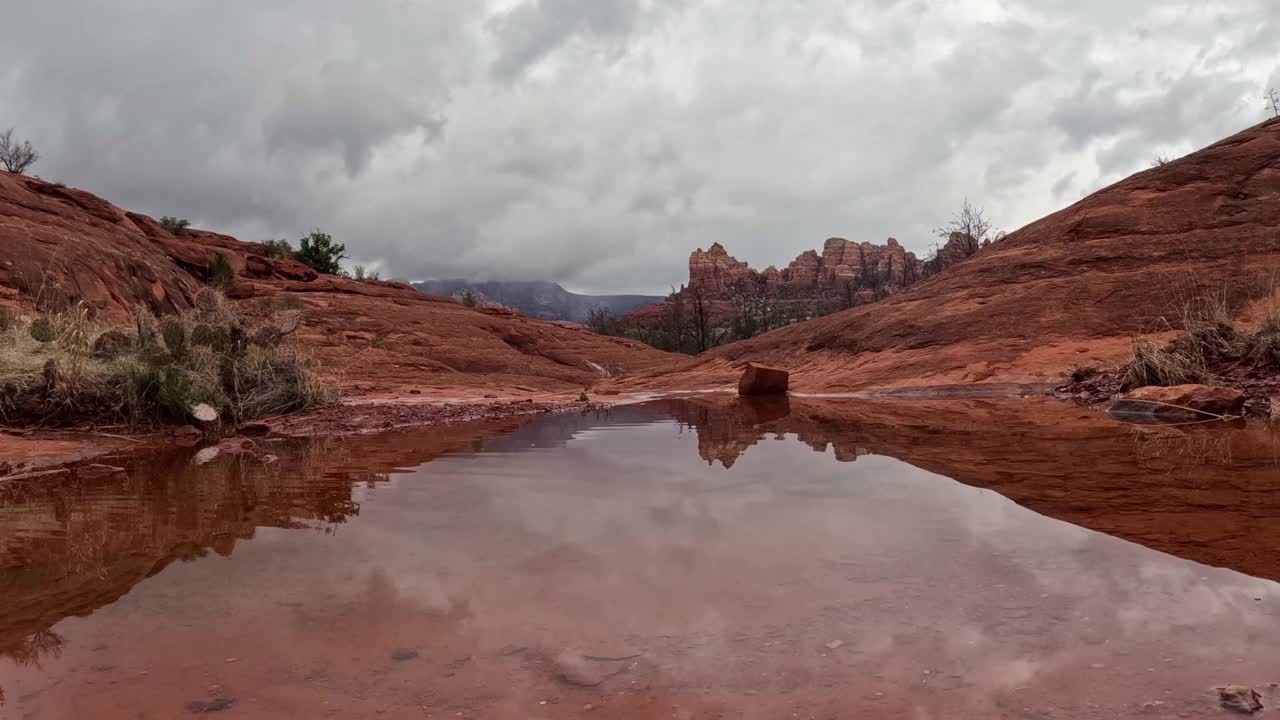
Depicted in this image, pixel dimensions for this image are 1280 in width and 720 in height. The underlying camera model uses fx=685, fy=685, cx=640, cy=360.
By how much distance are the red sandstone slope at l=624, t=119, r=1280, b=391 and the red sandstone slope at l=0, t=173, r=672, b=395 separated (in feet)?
36.2

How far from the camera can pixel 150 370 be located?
34.0 feet

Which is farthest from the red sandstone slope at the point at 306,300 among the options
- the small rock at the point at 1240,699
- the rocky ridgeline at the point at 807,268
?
the rocky ridgeline at the point at 807,268

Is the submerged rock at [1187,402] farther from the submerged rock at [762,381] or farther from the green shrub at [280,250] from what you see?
the green shrub at [280,250]

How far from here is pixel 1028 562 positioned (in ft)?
10.5

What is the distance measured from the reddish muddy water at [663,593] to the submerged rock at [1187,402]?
143 inches

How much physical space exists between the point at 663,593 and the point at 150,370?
1054cm

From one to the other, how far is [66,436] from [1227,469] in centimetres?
1289

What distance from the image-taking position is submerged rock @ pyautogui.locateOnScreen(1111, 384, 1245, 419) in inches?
344

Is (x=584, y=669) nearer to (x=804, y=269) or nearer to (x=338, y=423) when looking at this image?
(x=338, y=423)

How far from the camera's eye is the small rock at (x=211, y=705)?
2.18 m

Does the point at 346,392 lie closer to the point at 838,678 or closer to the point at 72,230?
the point at 72,230

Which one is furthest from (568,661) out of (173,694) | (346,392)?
(346,392)

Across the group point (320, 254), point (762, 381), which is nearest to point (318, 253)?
point (320, 254)

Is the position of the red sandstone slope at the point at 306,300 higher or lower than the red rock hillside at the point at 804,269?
lower
